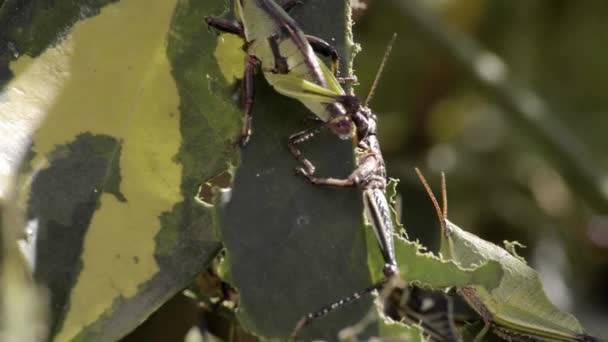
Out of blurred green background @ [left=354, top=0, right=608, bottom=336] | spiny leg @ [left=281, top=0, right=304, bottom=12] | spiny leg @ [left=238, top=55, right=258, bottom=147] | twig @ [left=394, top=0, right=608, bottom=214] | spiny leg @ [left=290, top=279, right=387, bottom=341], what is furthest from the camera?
blurred green background @ [left=354, top=0, right=608, bottom=336]

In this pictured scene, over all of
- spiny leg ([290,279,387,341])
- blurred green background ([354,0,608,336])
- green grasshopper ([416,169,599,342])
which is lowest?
blurred green background ([354,0,608,336])

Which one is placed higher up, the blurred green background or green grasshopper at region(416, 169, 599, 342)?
green grasshopper at region(416, 169, 599, 342)

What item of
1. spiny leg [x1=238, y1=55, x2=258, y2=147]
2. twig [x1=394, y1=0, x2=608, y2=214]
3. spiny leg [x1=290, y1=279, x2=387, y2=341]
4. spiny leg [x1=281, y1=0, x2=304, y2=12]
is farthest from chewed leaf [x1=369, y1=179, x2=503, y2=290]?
twig [x1=394, y1=0, x2=608, y2=214]

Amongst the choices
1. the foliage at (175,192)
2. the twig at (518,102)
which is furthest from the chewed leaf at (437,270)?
the twig at (518,102)

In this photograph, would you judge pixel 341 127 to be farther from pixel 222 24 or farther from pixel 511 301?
pixel 511 301

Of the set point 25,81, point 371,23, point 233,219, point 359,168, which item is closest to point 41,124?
point 25,81

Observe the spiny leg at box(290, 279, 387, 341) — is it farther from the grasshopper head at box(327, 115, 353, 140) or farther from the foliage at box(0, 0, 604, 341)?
the grasshopper head at box(327, 115, 353, 140)

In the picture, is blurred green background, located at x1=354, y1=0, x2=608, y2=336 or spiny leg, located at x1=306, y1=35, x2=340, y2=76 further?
blurred green background, located at x1=354, y1=0, x2=608, y2=336
